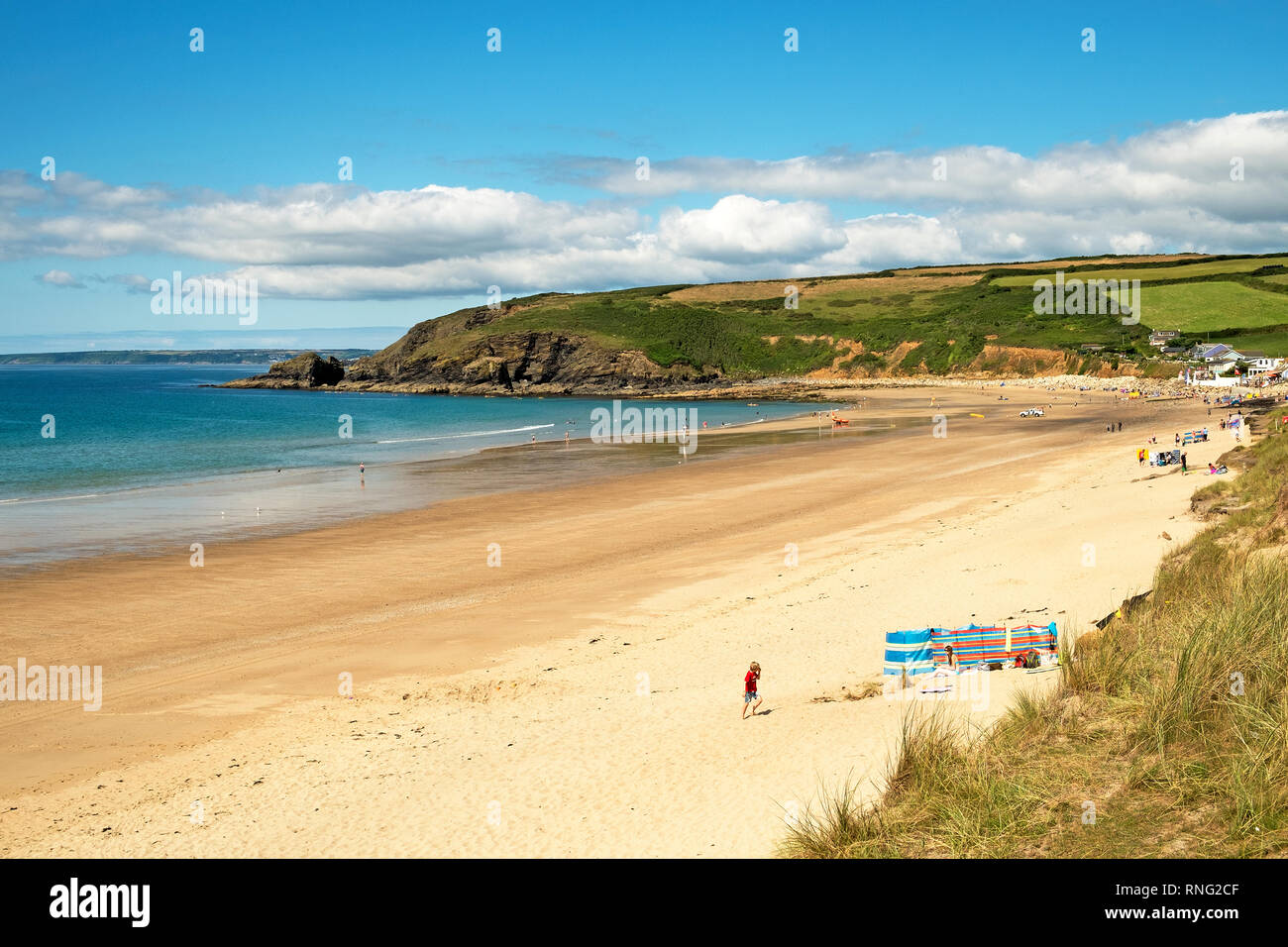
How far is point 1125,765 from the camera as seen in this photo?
7.85 m

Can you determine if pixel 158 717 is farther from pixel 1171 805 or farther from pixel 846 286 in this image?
pixel 846 286

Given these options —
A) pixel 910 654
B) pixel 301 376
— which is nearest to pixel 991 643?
pixel 910 654

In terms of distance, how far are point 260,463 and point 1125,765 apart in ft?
171

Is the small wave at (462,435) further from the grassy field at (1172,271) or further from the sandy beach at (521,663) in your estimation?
the grassy field at (1172,271)

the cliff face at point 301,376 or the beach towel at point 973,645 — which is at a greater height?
the cliff face at point 301,376

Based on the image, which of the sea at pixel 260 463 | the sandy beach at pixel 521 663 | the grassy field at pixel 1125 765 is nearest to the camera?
the grassy field at pixel 1125 765

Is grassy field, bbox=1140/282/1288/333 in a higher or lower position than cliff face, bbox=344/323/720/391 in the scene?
higher

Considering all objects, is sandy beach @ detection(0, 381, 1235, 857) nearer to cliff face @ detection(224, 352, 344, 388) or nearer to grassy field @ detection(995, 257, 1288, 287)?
grassy field @ detection(995, 257, 1288, 287)

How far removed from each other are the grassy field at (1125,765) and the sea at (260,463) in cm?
2553

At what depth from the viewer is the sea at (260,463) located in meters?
32.0

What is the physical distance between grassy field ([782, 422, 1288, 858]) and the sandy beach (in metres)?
1.41

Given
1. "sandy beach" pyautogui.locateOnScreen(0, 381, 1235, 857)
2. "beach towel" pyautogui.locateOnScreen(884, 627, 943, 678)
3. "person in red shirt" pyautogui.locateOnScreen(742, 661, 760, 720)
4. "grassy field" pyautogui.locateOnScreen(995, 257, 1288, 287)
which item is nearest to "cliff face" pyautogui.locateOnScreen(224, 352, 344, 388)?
"grassy field" pyautogui.locateOnScreen(995, 257, 1288, 287)

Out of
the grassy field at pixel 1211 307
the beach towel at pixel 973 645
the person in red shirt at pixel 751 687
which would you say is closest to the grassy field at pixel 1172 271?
the grassy field at pixel 1211 307

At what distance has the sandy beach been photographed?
33.4 ft
